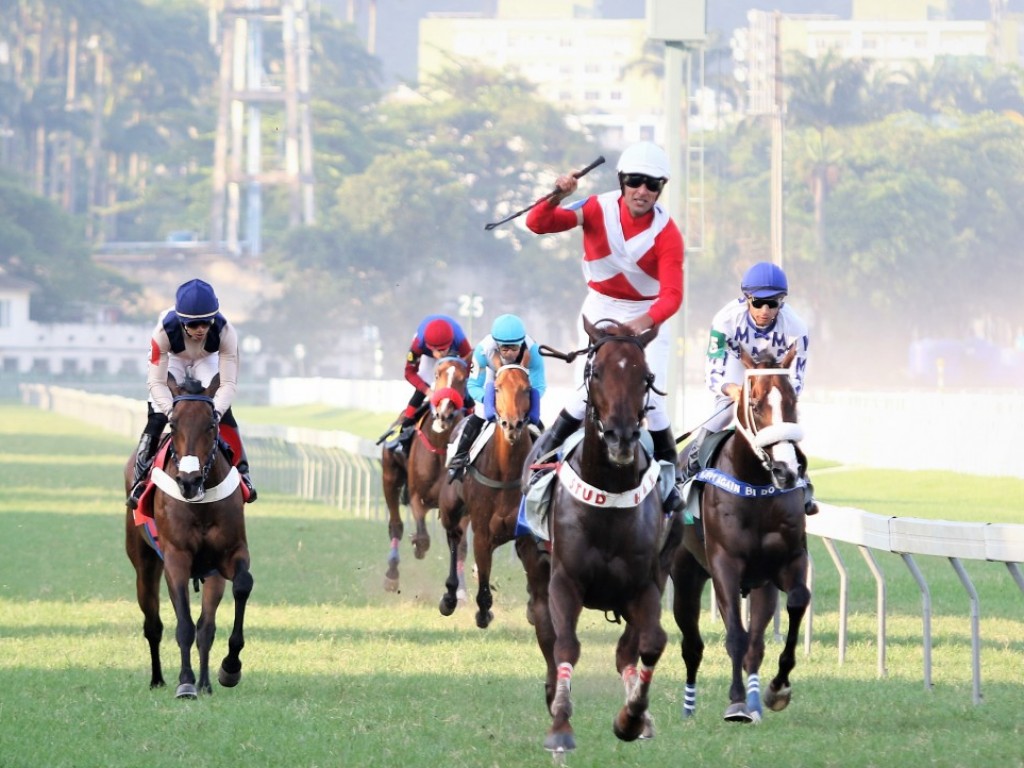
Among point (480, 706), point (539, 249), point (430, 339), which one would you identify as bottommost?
point (480, 706)

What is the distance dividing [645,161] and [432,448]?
6910 mm

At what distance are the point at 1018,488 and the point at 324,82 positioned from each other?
105 metres

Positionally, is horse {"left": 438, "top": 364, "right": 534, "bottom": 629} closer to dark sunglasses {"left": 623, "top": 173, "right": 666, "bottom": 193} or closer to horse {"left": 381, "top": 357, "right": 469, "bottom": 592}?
horse {"left": 381, "top": 357, "right": 469, "bottom": 592}

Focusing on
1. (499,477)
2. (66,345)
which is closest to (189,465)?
(499,477)

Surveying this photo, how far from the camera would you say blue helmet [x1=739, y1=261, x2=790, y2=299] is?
1016cm

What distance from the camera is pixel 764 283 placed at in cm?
1020

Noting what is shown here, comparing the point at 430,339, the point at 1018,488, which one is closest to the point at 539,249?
the point at 1018,488

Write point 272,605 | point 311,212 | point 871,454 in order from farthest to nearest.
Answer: point 311,212 < point 871,454 < point 272,605

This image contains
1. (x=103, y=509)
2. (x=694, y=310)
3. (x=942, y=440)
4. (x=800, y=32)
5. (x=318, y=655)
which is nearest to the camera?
(x=318, y=655)

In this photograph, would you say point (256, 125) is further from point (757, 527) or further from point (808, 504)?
point (757, 527)

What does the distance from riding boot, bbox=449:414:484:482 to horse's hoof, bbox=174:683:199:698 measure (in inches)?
137

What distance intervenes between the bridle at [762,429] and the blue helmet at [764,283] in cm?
53

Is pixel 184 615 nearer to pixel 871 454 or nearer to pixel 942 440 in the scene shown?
pixel 942 440

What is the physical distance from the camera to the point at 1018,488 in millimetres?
26453
